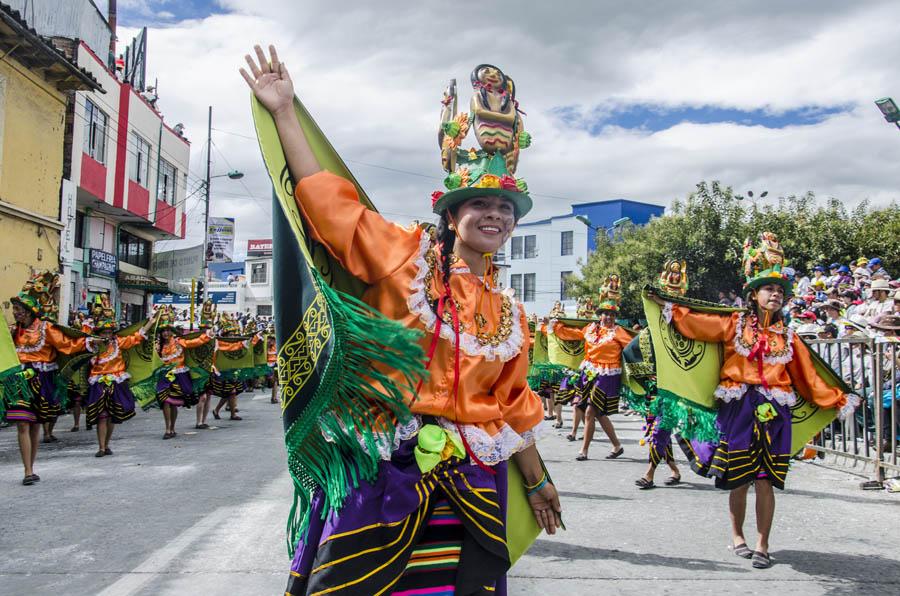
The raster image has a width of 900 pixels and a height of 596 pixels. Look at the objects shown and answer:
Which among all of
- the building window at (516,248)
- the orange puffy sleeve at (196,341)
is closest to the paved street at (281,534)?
the orange puffy sleeve at (196,341)

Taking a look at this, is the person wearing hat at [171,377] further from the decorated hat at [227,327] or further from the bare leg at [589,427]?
the bare leg at [589,427]

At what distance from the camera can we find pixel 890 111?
50.9 ft

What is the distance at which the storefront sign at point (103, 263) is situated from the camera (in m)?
23.4

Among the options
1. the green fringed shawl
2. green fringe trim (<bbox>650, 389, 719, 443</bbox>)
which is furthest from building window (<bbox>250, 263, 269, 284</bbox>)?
the green fringed shawl

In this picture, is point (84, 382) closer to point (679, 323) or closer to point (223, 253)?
point (679, 323)

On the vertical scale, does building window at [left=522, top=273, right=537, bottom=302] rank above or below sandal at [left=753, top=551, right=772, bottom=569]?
above

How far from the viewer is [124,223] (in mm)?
27406

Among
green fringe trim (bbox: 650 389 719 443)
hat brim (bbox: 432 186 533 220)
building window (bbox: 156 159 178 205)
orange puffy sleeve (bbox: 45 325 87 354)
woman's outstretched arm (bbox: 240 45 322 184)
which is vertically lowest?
green fringe trim (bbox: 650 389 719 443)

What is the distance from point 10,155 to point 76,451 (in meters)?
8.90

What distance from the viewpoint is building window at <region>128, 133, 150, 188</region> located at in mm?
25844

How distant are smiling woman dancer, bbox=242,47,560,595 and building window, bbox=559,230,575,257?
46334 mm

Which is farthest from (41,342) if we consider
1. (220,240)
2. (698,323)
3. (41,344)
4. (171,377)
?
(220,240)

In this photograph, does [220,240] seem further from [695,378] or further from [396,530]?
[396,530]

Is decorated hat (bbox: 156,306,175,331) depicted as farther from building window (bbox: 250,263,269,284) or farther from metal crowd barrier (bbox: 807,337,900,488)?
building window (bbox: 250,263,269,284)
